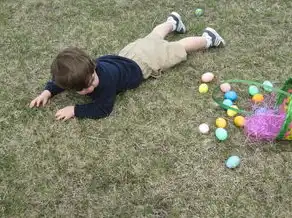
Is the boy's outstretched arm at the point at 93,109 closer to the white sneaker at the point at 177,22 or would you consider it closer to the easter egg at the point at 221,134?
the easter egg at the point at 221,134

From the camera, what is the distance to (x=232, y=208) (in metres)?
2.21

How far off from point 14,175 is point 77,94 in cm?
74

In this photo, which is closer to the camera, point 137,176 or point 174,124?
point 137,176

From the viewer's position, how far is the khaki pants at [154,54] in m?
2.94

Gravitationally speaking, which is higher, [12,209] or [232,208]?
[12,209]

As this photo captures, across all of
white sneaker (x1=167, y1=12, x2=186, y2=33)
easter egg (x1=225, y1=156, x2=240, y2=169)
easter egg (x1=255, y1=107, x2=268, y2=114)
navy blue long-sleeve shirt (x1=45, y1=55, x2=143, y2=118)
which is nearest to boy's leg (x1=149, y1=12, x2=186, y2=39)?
white sneaker (x1=167, y1=12, x2=186, y2=33)

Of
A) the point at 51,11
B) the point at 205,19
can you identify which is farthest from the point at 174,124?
the point at 51,11

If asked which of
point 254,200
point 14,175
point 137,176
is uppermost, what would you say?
point 14,175

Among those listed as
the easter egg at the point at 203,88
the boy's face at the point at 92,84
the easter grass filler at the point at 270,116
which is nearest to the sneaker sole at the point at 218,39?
the easter egg at the point at 203,88

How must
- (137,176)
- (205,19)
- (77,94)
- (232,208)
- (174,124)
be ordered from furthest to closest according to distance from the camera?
(205,19)
(77,94)
(174,124)
(137,176)
(232,208)

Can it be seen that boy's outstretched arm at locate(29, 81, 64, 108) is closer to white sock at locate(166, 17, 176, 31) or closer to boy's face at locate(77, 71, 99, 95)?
boy's face at locate(77, 71, 99, 95)

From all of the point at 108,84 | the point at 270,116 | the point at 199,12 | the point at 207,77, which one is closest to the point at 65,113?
the point at 108,84

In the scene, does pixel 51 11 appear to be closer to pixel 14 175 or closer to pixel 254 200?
pixel 14 175

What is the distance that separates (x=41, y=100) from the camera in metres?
2.82
